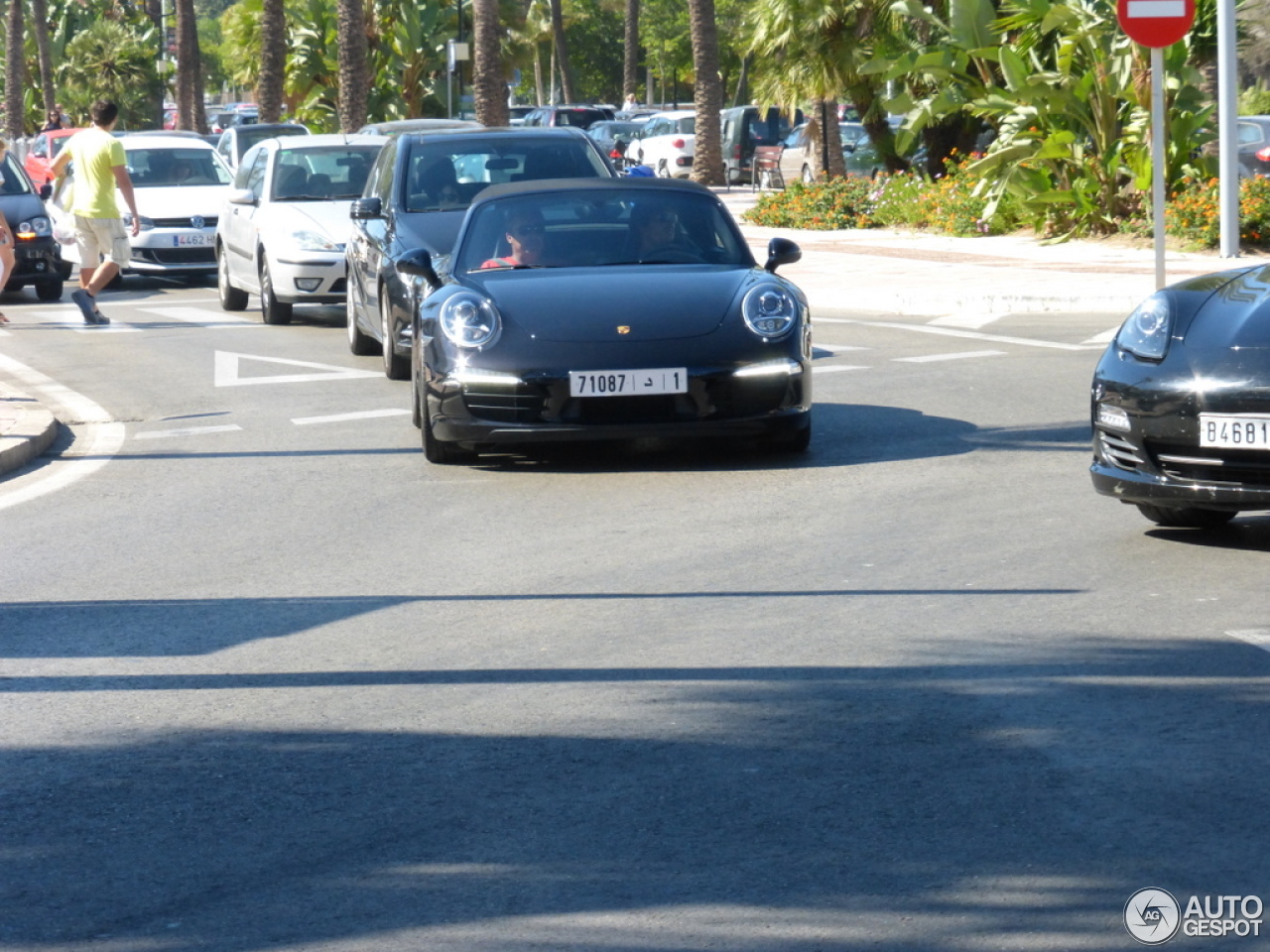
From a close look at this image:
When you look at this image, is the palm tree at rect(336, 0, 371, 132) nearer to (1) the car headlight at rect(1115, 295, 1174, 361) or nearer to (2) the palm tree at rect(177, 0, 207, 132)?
(2) the palm tree at rect(177, 0, 207, 132)

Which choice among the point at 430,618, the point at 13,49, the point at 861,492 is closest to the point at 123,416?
the point at 861,492

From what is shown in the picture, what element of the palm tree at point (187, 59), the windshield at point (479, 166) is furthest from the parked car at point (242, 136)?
the palm tree at point (187, 59)

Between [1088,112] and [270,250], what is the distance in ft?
33.4

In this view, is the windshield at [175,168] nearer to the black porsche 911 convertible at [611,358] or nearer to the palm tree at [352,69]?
the palm tree at [352,69]

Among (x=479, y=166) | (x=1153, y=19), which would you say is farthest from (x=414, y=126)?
(x=1153, y=19)

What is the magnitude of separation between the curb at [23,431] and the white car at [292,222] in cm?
509

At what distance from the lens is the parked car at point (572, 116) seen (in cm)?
5066

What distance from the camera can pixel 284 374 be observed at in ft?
45.4


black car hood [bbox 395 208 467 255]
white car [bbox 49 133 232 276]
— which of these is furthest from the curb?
white car [bbox 49 133 232 276]

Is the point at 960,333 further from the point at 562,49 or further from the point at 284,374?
the point at 562,49

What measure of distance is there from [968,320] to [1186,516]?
29.7 ft

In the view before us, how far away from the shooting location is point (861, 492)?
8.68 metres

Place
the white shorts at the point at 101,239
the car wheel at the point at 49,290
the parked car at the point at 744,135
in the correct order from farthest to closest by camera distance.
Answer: the parked car at the point at 744,135
the car wheel at the point at 49,290
the white shorts at the point at 101,239

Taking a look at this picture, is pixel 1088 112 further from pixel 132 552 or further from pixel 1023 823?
pixel 1023 823
